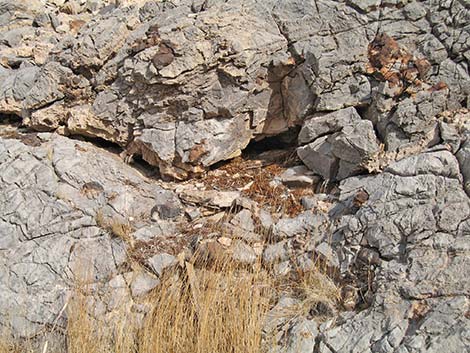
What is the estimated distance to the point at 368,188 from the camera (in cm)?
513

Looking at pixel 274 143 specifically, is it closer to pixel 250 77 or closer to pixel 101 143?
pixel 250 77

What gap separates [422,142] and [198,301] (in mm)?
3119

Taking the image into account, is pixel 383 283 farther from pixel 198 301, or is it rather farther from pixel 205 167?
pixel 205 167

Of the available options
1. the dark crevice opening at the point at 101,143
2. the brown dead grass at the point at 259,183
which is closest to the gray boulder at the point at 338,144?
the brown dead grass at the point at 259,183

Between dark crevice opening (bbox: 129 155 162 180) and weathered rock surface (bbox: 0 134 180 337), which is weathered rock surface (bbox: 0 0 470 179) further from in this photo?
weathered rock surface (bbox: 0 134 180 337)

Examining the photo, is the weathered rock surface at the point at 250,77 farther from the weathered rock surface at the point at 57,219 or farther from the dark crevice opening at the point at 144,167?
the weathered rock surface at the point at 57,219

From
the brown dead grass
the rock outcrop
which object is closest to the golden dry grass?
the rock outcrop

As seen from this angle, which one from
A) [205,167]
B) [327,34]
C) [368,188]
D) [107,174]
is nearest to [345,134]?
[368,188]

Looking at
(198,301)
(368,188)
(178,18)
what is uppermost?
(178,18)

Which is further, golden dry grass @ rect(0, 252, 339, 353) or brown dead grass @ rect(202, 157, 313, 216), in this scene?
brown dead grass @ rect(202, 157, 313, 216)

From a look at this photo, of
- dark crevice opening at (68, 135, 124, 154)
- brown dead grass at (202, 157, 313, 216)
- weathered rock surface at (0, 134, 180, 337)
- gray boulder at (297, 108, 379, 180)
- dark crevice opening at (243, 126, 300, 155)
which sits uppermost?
gray boulder at (297, 108, 379, 180)

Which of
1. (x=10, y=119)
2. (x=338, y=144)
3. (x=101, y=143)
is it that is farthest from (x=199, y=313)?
(x=10, y=119)

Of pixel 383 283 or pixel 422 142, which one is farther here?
pixel 422 142

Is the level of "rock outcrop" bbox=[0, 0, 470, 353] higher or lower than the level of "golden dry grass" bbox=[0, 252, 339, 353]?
higher
